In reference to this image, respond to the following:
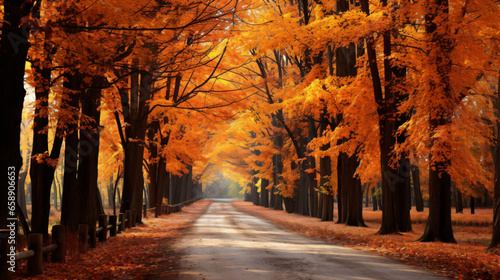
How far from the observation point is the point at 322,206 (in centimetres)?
2717

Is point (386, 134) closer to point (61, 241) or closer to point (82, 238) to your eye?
point (82, 238)

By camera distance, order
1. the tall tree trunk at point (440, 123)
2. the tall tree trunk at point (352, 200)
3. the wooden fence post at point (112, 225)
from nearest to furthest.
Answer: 1. the tall tree trunk at point (440, 123)
2. the wooden fence post at point (112, 225)
3. the tall tree trunk at point (352, 200)

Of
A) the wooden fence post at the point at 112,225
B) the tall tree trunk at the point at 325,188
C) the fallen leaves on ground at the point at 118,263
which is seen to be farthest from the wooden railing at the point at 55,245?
the tall tree trunk at the point at 325,188

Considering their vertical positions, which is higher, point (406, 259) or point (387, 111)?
point (387, 111)

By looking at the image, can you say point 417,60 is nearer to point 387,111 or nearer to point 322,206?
point 387,111

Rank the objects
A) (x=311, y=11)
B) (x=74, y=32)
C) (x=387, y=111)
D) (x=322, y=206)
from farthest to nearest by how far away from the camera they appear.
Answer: (x=311, y=11) → (x=322, y=206) → (x=387, y=111) → (x=74, y=32)

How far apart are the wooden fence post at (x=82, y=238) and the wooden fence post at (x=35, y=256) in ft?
10.6

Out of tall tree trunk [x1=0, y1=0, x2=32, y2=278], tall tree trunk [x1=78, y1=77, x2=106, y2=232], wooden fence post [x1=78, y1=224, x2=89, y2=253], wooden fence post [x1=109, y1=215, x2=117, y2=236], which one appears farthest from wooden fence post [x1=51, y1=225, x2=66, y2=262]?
wooden fence post [x1=109, y1=215, x2=117, y2=236]

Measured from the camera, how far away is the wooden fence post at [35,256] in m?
8.30

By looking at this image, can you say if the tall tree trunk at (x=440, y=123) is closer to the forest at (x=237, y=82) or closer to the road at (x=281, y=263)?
the forest at (x=237, y=82)

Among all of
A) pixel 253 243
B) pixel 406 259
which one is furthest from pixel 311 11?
pixel 406 259

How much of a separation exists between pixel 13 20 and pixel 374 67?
12922 millimetres

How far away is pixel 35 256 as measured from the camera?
8344 millimetres

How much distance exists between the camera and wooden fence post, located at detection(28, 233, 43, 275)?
8.30m
